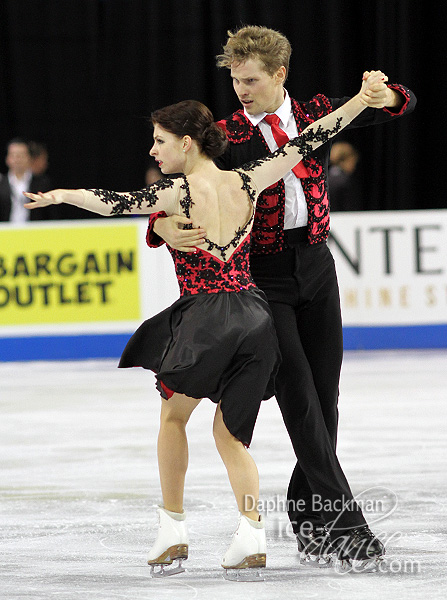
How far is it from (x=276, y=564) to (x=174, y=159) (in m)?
1.19

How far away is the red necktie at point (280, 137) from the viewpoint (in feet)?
9.77

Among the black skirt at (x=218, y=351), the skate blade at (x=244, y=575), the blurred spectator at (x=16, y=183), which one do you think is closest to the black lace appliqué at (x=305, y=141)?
the black skirt at (x=218, y=351)

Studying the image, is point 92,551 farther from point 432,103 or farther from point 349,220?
point 432,103

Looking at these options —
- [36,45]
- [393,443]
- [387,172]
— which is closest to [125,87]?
[36,45]

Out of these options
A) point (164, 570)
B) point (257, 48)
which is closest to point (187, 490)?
point (164, 570)

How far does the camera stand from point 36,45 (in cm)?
1037

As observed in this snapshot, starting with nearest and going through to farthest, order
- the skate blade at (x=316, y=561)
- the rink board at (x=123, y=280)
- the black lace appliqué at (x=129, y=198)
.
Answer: the black lace appliqué at (x=129, y=198)
the skate blade at (x=316, y=561)
the rink board at (x=123, y=280)

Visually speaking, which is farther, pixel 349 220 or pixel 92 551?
pixel 349 220

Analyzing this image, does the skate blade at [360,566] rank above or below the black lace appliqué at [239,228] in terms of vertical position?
below

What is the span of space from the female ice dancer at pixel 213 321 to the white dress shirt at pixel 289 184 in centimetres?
11

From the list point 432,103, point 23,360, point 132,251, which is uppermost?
point 432,103

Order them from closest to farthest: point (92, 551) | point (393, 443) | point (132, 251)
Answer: point (92, 551), point (393, 443), point (132, 251)

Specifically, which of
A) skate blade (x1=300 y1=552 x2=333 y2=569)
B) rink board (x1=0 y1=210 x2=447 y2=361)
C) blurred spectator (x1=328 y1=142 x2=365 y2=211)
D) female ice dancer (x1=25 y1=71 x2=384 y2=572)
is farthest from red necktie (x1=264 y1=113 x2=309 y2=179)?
blurred spectator (x1=328 y1=142 x2=365 y2=211)

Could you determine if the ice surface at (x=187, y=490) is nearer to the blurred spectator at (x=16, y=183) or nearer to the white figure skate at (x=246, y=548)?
the white figure skate at (x=246, y=548)
